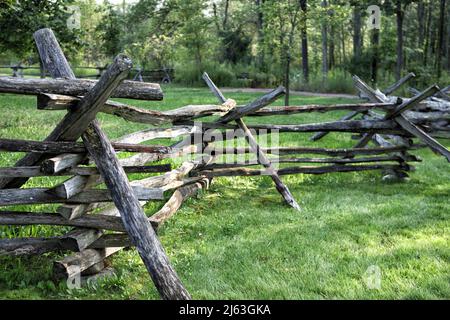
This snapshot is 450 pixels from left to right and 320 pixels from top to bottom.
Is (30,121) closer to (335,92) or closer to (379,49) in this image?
(335,92)

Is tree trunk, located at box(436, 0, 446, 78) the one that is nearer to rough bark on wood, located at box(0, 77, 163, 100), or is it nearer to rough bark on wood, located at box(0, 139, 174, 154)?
rough bark on wood, located at box(0, 77, 163, 100)

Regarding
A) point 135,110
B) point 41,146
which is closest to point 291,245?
point 135,110

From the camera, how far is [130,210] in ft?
10.1

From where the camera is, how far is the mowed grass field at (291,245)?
11.2 feet

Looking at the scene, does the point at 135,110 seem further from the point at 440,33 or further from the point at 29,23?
the point at 440,33

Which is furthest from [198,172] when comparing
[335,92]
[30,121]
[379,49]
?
[379,49]

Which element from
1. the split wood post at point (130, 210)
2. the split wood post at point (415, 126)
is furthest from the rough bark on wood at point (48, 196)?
the split wood post at point (415, 126)

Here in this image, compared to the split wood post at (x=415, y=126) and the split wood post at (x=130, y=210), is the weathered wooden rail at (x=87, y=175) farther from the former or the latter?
the split wood post at (x=415, y=126)

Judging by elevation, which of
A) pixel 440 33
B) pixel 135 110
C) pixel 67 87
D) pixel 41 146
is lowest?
pixel 41 146

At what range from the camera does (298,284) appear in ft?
11.4

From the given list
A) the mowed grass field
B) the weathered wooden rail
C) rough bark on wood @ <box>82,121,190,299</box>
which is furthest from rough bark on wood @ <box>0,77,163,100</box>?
the mowed grass field

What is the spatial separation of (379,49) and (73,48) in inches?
558

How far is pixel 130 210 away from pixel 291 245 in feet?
5.92

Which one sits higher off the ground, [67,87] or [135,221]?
[67,87]
